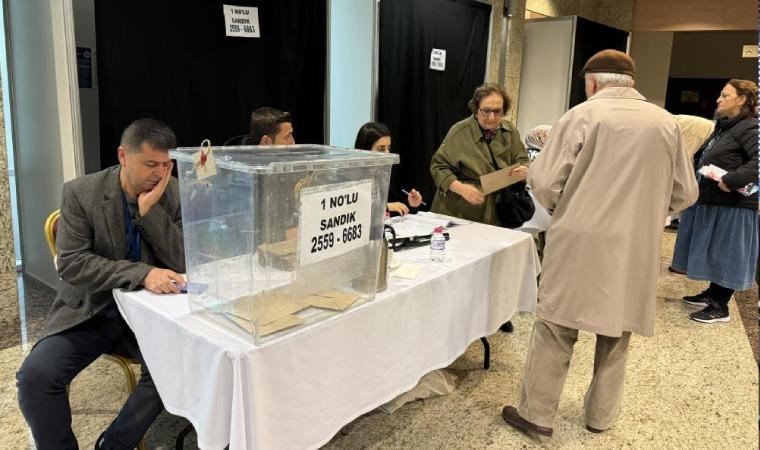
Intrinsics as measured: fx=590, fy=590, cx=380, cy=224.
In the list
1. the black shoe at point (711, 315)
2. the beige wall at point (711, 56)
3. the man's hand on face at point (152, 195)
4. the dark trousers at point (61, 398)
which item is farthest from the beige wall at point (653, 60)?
the dark trousers at point (61, 398)

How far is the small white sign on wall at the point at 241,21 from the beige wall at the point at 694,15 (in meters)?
5.86

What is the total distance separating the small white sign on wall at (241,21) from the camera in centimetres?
324

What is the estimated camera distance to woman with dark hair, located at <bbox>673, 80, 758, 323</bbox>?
3311mm

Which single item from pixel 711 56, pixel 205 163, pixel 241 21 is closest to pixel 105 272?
pixel 205 163

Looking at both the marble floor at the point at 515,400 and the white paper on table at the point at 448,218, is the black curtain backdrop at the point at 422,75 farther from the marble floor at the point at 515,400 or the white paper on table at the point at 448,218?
the marble floor at the point at 515,400

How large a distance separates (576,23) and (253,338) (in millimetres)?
5279

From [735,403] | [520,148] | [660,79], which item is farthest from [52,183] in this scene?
[660,79]

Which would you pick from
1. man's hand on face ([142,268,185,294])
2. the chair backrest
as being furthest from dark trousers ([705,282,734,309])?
the chair backrest

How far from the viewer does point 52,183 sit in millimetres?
3145

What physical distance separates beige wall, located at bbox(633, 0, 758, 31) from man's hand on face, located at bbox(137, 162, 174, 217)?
7048mm

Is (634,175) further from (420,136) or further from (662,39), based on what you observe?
(662,39)

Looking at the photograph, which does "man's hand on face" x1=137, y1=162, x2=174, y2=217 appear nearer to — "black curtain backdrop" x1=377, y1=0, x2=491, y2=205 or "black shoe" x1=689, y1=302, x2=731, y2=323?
"black curtain backdrop" x1=377, y1=0, x2=491, y2=205

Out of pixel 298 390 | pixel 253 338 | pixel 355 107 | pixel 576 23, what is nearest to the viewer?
pixel 253 338

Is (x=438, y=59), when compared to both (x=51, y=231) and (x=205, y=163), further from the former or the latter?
(x=205, y=163)
